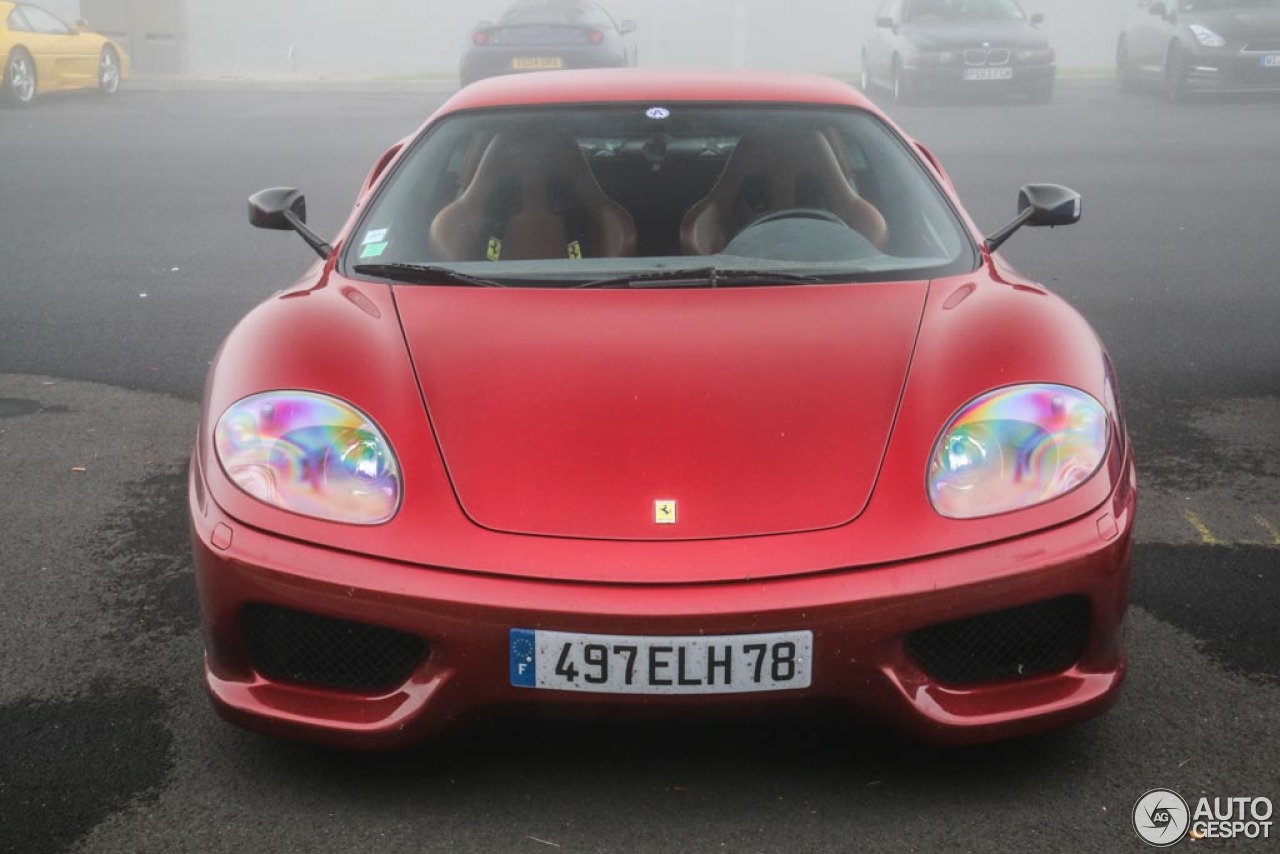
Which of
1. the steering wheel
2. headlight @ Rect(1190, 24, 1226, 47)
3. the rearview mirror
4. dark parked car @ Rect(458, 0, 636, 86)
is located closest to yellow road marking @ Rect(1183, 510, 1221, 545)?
the rearview mirror

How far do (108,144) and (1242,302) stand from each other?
1083 cm

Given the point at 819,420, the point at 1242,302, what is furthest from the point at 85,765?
the point at 1242,302

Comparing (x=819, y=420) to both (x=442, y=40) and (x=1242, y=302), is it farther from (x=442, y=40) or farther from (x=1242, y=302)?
(x=442, y=40)

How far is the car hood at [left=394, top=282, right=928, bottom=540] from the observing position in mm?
2758

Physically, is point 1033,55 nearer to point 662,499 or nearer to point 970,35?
point 970,35

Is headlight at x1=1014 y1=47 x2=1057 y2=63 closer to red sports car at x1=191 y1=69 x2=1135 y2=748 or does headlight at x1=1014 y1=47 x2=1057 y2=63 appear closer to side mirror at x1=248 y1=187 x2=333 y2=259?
side mirror at x1=248 y1=187 x2=333 y2=259

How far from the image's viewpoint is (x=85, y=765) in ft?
9.73

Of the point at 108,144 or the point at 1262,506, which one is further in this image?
the point at 108,144

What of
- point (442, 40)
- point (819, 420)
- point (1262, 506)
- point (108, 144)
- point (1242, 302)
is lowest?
point (442, 40)

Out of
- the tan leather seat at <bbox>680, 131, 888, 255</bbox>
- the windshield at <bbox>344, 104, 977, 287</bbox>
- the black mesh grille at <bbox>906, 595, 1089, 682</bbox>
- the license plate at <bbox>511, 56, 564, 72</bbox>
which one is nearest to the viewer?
the black mesh grille at <bbox>906, 595, 1089, 682</bbox>

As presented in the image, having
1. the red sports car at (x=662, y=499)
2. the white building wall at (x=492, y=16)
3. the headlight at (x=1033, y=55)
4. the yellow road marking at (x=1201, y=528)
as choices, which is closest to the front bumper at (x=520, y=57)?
the headlight at (x=1033, y=55)

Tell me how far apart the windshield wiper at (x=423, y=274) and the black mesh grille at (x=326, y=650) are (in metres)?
0.99

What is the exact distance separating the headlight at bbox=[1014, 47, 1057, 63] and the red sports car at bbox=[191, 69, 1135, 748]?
631 inches

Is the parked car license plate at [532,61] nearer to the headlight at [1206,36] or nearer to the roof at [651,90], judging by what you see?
the headlight at [1206,36]
